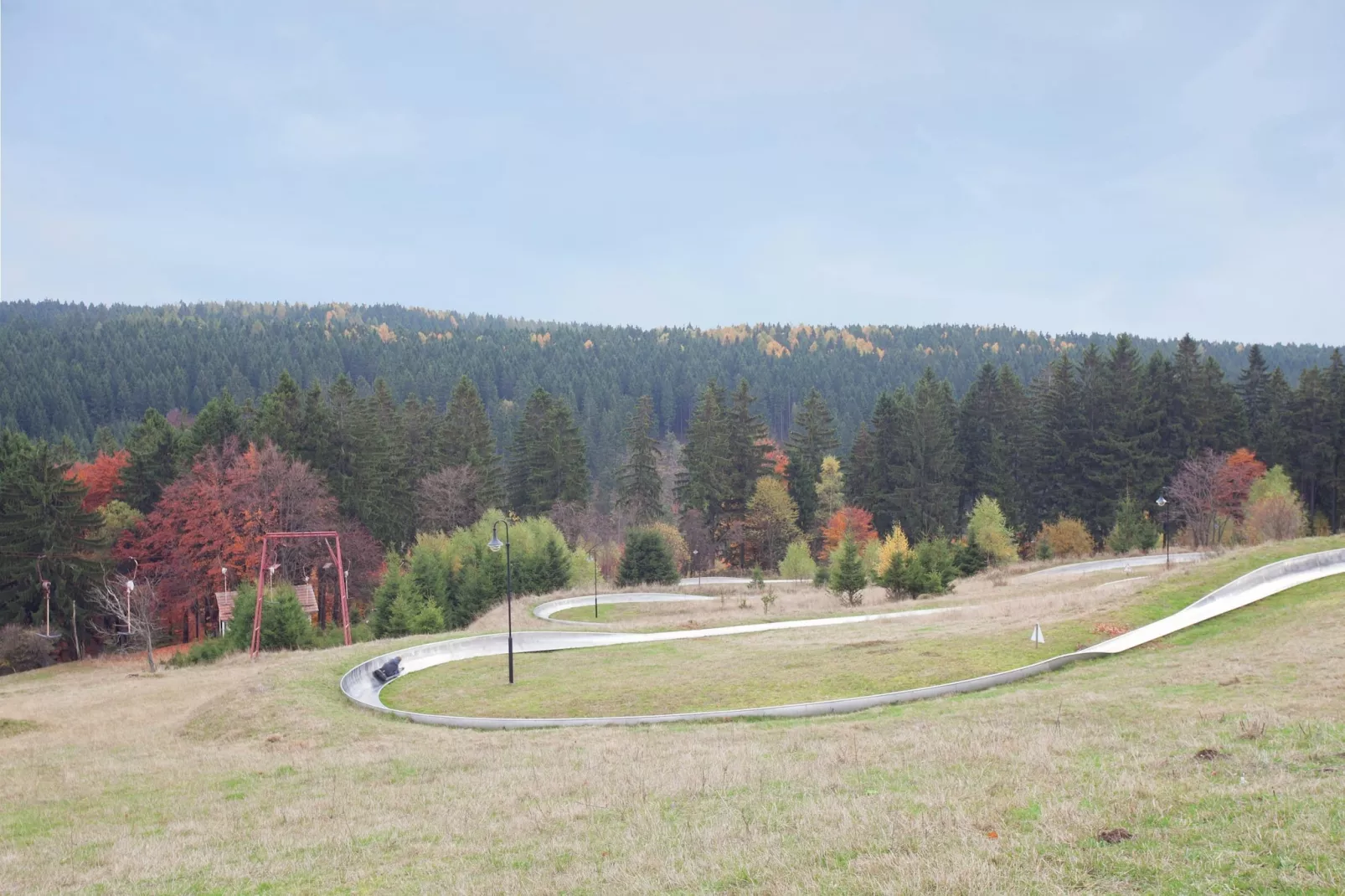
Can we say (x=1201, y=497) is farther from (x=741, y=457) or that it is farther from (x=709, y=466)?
(x=709, y=466)

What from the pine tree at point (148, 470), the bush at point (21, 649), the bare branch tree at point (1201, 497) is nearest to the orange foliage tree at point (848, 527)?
the bare branch tree at point (1201, 497)

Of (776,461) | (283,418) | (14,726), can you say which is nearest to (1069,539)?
(776,461)

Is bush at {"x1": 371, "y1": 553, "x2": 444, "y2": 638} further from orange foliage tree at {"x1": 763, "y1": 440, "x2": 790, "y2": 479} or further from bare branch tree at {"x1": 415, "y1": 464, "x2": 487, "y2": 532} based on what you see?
orange foliage tree at {"x1": 763, "y1": 440, "x2": 790, "y2": 479}

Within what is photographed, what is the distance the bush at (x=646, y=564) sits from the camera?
2950 inches

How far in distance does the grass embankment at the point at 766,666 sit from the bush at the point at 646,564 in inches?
1390

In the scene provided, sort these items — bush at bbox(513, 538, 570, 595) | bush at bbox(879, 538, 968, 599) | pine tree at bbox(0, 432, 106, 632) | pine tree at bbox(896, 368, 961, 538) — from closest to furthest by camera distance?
1. bush at bbox(879, 538, 968, 599)
2. pine tree at bbox(0, 432, 106, 632)
3. bush at bbox(513, 538, 570, 595)
4. pine tree at bbox(896, 368, 961, 538)

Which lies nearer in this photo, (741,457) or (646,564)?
(646,564)

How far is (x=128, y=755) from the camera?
962 inches

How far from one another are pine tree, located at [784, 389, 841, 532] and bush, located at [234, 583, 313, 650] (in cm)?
5816

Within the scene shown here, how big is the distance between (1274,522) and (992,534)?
18467 millimetres

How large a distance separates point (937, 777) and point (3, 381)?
19089 cm

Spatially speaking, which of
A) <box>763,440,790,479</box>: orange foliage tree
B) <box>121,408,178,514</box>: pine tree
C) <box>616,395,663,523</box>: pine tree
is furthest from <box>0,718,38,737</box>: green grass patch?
<box>763,440,790,479</box>: orange foliage tree

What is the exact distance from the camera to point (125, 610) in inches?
2441

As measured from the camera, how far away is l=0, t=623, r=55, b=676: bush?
190ft
